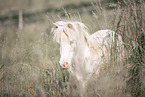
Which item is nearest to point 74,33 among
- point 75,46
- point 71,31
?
point 71,31

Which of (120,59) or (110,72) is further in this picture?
(120,59)

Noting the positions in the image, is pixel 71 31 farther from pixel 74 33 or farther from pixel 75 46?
pixel 75 46

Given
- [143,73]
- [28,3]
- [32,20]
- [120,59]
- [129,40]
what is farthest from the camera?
[28,3]

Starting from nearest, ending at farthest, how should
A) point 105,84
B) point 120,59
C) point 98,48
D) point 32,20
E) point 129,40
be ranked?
point 105,84
point 120,59
point 129,40
point 98,48
point 32,20

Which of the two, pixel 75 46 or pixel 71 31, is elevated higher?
pixel 71 31

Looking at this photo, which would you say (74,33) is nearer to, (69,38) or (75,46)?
(69,38)

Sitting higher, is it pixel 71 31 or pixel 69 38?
pixel 71 31

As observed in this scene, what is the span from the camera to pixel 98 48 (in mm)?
2441

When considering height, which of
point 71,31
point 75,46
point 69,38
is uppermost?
point 71,31

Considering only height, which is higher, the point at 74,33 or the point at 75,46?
the point at 74,33

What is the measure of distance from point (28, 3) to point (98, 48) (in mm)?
23541

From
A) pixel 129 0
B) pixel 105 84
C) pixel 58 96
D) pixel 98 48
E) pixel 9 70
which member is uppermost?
pixel 129 0

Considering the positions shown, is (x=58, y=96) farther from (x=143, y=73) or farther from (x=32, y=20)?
(x=32, y=20)

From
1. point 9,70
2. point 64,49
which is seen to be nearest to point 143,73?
point 64,49
